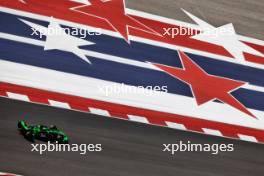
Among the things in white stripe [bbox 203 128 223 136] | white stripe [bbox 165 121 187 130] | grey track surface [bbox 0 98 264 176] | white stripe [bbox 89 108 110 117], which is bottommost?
grey track surface [bbox 0 98 264 176]

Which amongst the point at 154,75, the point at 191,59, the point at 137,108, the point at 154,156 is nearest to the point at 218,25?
the point at 191,59

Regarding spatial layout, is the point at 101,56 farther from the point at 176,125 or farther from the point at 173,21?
the point at 176,125

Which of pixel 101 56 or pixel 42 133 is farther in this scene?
pixel 101 56

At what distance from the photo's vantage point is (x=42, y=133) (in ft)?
18.0

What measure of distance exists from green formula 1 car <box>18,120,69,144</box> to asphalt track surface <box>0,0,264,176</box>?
67mm

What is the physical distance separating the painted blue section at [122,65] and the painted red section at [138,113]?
33 cm

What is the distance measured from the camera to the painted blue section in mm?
5695

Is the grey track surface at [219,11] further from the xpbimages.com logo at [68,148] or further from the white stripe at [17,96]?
the xpbimages.com logo at [68,148]

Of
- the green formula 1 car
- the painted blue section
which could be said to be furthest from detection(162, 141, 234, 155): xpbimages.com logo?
the green formula 1 car

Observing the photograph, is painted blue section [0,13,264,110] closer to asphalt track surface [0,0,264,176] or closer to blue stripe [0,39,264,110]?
blue stripe [0,39,264,110]

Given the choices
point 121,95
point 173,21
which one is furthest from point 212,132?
point 173,21

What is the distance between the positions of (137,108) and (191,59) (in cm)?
104

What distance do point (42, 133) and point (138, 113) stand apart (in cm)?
124

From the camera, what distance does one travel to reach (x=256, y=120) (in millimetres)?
6027
